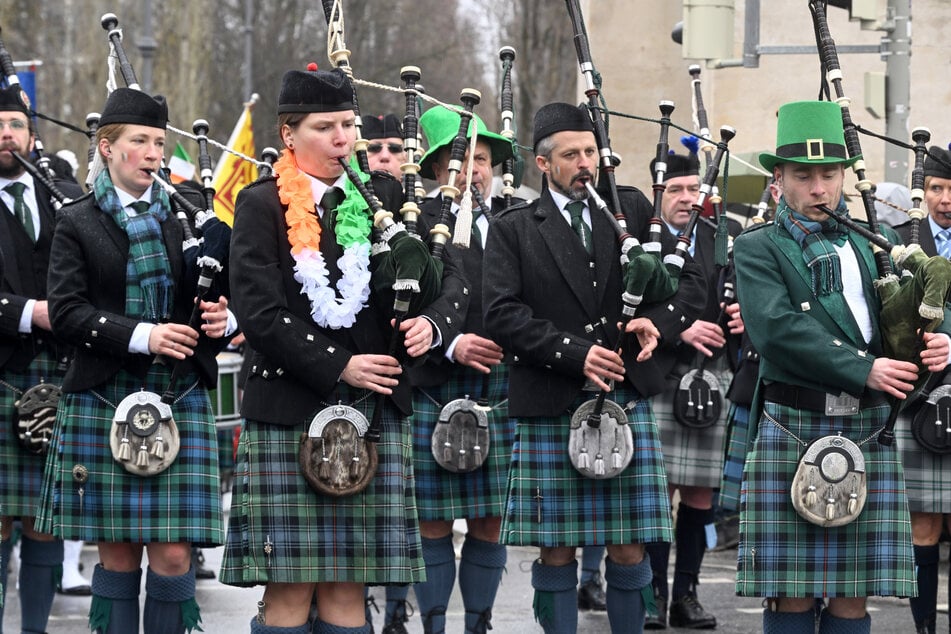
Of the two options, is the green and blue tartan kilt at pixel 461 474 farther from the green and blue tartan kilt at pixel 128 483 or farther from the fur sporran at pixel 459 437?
the green and blue tartan kilt at pixel 128 483

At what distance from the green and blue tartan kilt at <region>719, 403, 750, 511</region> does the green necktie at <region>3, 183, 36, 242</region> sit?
2845 mm

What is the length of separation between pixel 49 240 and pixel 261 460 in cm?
192

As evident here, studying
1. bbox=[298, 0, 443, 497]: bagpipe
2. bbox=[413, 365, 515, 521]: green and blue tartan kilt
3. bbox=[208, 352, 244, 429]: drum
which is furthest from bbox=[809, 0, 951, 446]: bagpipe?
bbox=[208, 352, 244, 429]: drum

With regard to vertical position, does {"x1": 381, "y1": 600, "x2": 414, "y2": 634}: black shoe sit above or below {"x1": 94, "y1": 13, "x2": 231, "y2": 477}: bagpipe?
below

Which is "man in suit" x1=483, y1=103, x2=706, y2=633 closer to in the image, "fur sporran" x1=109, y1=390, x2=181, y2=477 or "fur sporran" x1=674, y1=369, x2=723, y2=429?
"fur sporran" x1=109, y1=390, x2=181, y2=477

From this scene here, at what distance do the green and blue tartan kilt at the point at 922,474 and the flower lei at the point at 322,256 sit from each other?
2334 mm

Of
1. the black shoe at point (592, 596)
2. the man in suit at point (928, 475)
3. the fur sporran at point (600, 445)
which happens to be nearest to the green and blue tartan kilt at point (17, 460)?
the fur sporran at point (600, 445)

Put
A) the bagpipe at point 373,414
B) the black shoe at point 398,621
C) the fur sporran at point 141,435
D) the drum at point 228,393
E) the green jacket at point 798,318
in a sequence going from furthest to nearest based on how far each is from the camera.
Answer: the drum at point 228,393 < the black shoe at point 398,621 < the fur sporran at point 141,435 < the green jacket at point 798,318 < the bagpipe at point 373,414

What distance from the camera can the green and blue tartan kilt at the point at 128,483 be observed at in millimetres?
5586

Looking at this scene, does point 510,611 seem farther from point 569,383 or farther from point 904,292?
point 904,292

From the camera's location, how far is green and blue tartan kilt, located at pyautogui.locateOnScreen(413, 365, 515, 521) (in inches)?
263

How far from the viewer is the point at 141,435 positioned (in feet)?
18.2

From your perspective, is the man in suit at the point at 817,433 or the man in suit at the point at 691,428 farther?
the man in suit at the point at 691,428

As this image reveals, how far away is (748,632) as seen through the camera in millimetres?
7188
